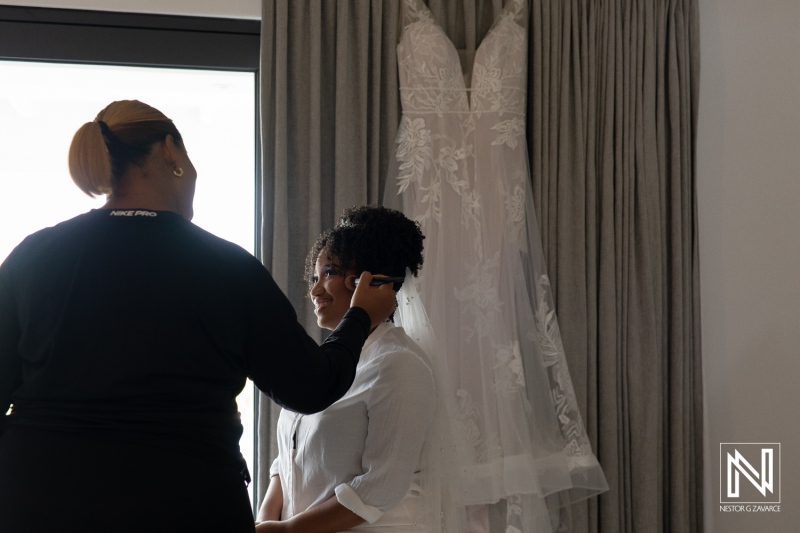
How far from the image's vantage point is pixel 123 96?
2.59 m

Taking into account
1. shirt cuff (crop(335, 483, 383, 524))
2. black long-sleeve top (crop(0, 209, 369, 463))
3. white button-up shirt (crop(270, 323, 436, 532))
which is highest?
black long-sleeve top (crop(0, 209, 369, 463))

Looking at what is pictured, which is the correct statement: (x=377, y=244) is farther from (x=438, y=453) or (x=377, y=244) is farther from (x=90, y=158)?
(x=90, y=158)

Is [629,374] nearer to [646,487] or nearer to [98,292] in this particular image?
[646,487]

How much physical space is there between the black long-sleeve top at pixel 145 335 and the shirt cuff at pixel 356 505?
464 millimetres

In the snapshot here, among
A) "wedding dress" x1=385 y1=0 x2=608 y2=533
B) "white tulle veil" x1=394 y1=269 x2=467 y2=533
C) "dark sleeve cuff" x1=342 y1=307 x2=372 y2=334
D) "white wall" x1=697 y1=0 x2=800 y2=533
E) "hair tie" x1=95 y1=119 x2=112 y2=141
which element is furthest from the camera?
"white wall" x1=697 y1=0 x2=800 y2=533

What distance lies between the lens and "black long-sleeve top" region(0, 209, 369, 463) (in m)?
1.12

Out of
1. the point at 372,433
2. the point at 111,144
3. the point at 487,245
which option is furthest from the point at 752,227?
the point at 111,144

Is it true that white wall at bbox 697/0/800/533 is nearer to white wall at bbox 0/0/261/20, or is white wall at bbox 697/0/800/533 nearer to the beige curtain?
the beige curtain

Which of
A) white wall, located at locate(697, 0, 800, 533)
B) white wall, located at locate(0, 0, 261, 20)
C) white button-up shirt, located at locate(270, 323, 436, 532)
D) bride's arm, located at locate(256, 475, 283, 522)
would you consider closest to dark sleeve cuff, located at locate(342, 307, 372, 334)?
white button-up shirt, located at locate(270, 323, 436, 532)

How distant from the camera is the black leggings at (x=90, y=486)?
1.10m

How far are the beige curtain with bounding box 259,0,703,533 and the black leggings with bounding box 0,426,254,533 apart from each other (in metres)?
1.31

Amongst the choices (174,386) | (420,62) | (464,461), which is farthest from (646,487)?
(174,386)

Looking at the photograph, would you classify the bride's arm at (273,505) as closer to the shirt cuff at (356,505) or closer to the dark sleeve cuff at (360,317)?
the shirt cuff at (356,505)

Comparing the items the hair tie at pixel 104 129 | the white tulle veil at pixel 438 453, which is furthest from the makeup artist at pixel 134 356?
the white tulle veil at pixel 438 453
